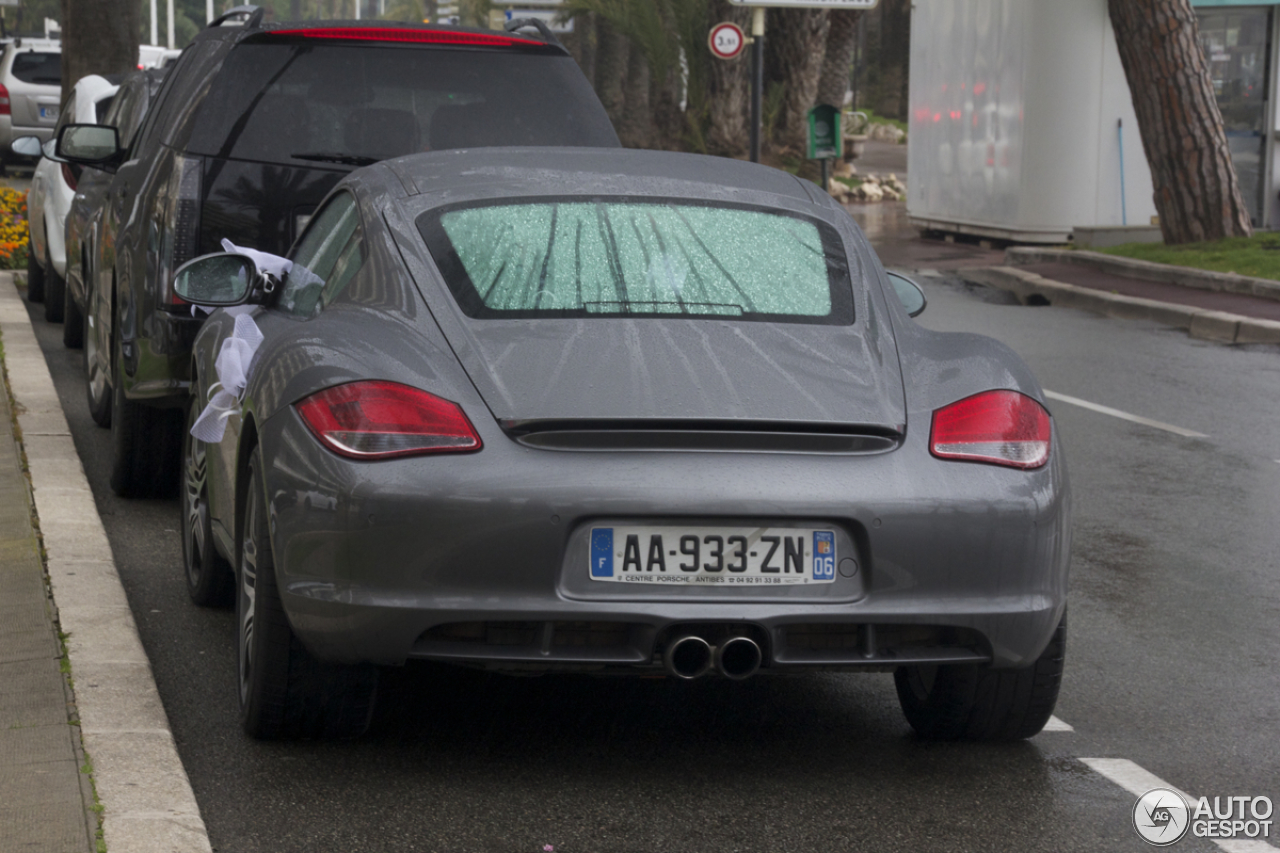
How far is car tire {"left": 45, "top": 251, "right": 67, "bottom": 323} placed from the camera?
488 inches

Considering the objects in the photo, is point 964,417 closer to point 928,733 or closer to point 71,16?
point 928,733

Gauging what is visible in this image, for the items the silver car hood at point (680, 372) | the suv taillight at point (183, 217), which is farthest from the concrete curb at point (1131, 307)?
the silver car hood at point (680, 372)

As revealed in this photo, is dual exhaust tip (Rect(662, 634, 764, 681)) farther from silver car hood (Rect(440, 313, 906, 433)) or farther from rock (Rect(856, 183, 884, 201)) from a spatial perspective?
rock (Rect(856, 183, 884, 201))

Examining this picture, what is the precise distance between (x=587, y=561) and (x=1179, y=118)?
646 inches

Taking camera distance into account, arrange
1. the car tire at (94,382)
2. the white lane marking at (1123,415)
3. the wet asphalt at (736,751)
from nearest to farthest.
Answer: the wet asphalt at (736,751), the car tire at (94,382), the white lane marking at (1123,415)

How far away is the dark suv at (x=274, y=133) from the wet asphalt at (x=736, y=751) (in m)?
0.69

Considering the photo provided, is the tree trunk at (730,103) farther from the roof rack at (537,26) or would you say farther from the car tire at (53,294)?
the roof rack at (537,26)

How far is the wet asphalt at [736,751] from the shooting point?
12.8 feet

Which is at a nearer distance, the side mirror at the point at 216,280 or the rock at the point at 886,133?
the side mirror at the point at 216,280

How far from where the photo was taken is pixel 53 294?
12.5 meters

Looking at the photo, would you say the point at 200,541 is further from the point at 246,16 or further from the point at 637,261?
the point at 246,16

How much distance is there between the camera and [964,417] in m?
4.01

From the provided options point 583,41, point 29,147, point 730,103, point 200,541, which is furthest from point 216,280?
point 583,41

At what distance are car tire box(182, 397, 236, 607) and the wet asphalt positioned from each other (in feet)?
0.24
